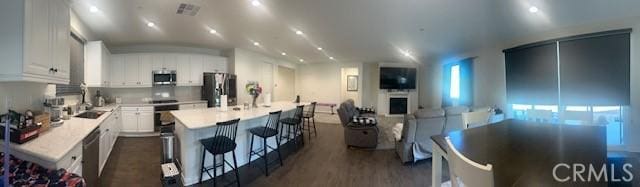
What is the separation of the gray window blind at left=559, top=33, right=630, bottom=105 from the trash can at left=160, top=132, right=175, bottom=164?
578 cm

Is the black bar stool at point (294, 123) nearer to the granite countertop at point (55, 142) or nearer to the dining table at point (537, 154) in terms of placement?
the granite countertop at point (55, 142)

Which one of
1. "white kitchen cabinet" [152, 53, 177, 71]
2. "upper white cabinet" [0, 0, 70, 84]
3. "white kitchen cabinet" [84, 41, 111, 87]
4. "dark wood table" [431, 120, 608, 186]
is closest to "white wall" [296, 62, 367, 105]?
"white kitchen cabinet" [152, 53, 177, 71]

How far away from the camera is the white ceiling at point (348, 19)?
10.2ft

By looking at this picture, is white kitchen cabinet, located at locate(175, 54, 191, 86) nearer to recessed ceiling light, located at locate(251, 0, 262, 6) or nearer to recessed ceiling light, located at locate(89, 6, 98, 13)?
recessed ceiling light, located at locate(89, 6, 98, 13)

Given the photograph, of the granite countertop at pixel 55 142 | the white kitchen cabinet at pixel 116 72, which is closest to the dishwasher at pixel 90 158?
the granite countertop at pixel 55 142

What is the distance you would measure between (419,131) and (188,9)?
147 inches

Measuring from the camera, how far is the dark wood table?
40.6 inches

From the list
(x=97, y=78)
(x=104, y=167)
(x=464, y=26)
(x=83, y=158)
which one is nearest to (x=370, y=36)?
(x=464, y=26)

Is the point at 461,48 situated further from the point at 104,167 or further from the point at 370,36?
the point at 104,167

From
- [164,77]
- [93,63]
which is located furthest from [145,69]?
[93,63]

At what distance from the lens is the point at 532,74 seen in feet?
13.9

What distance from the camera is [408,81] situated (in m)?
9.41

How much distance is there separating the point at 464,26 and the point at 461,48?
7.25ft

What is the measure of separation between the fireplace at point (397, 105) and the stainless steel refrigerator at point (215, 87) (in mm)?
5871
